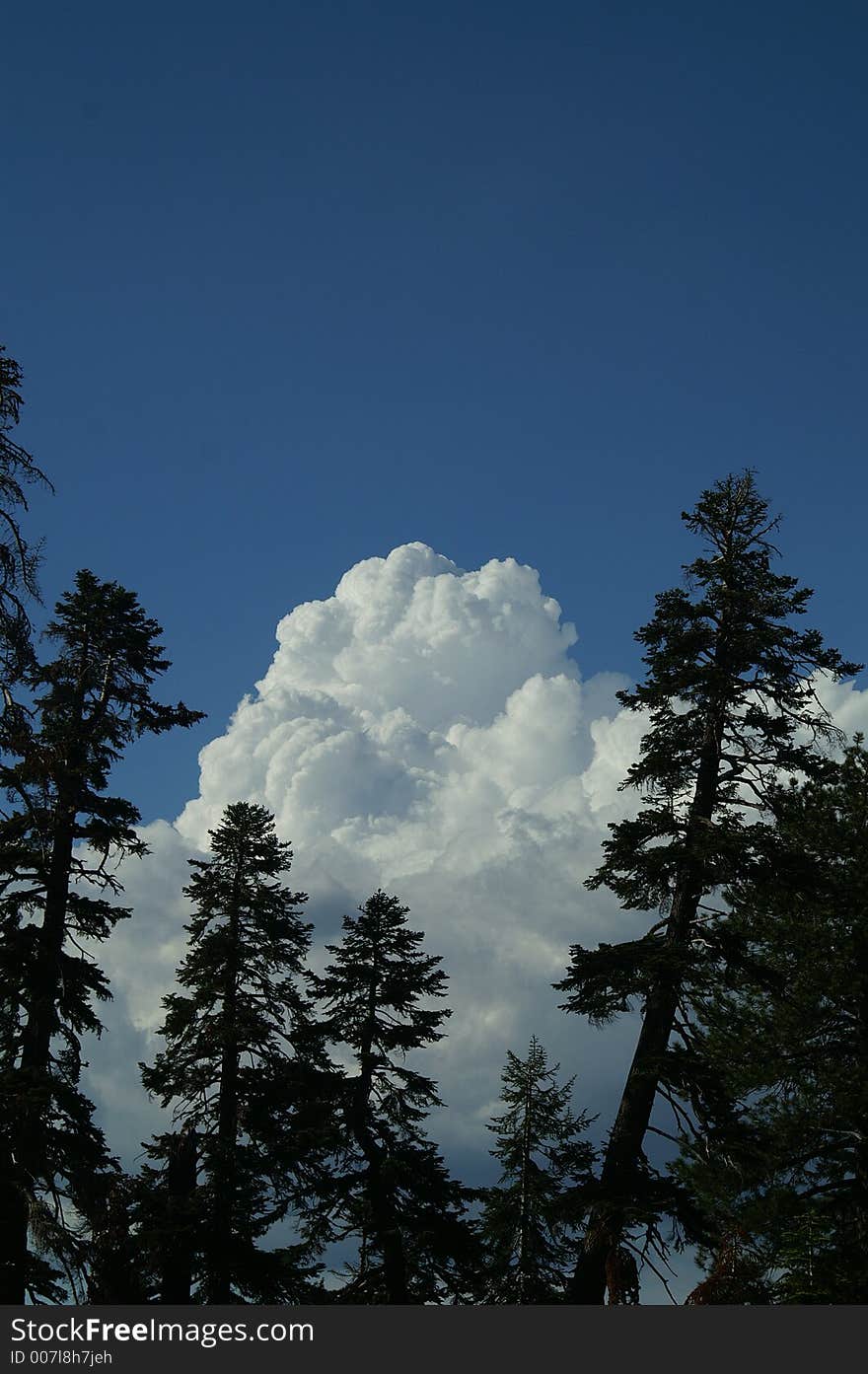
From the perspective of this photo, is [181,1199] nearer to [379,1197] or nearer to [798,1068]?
[379,1197]

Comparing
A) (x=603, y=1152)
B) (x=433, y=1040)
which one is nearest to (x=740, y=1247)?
(x=603, y=1152)

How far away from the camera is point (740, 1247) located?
20.6 meters

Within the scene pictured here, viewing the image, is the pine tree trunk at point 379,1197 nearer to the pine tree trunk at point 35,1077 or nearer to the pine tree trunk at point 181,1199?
the pine tree trunk at point 181,1199

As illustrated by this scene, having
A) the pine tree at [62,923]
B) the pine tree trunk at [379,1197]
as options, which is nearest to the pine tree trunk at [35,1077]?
the pine tree at [62,923]

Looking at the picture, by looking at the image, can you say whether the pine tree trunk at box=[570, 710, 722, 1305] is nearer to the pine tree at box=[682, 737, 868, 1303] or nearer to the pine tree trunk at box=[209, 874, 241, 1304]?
the pine tree at box=[682, 737, 868, 1303]

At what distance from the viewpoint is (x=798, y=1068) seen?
21.4 m

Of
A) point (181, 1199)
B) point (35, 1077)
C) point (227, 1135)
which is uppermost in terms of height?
point (227, 1135)

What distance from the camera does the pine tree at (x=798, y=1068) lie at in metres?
19.1

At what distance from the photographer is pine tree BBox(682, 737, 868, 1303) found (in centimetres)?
1912

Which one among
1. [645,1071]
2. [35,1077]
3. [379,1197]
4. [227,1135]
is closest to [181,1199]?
[227,1135]

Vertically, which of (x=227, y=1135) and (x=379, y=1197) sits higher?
(x=227, y=1135)
